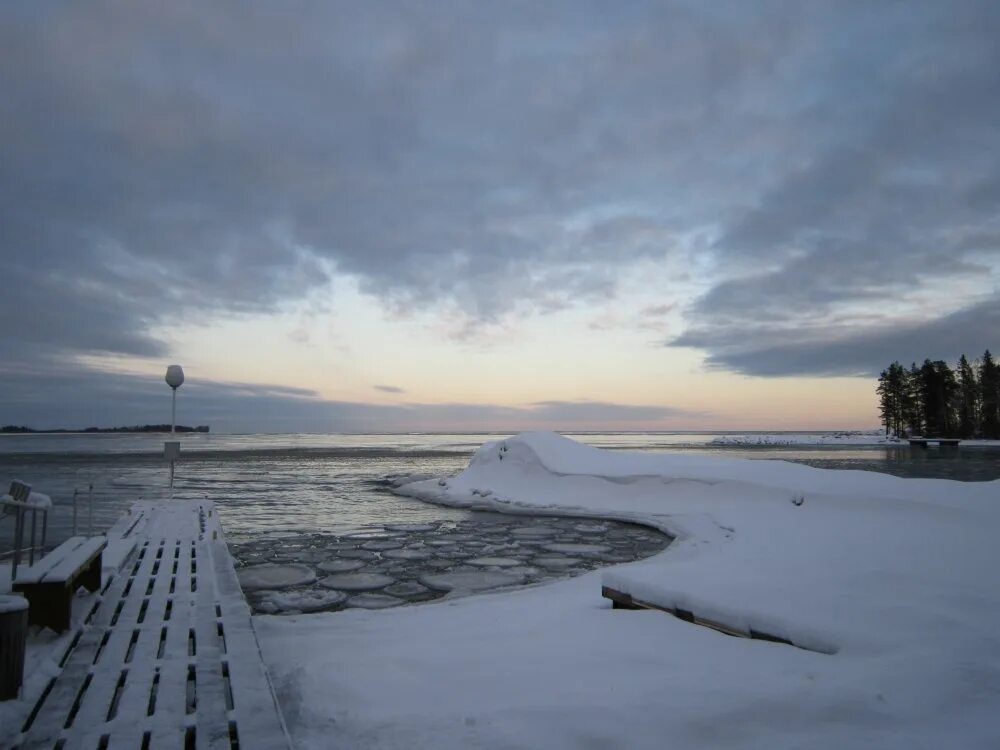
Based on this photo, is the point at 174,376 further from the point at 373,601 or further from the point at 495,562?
the point at 373,601

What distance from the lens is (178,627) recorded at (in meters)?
4.23

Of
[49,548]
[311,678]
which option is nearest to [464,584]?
[311,678]

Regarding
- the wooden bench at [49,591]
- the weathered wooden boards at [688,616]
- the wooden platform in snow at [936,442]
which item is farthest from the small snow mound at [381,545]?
the wooden platform in snow at [936,442]

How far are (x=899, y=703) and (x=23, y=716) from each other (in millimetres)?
4150

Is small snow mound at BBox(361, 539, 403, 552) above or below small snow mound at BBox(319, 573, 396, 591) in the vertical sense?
below

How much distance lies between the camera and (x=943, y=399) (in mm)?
74750

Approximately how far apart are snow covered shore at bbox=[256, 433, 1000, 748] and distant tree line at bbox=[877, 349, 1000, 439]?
81.6 m

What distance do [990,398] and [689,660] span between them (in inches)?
3578

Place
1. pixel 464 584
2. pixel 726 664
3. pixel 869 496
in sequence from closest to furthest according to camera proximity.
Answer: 1. pixel 726 664
2. pixel 464 584
3. pixel 869 496

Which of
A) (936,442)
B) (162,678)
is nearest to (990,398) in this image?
(936,442)

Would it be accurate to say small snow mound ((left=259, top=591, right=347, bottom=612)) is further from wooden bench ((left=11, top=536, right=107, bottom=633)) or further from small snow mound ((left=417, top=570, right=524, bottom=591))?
wooden bench ((left=11, top=536, right=107, bottom=633))

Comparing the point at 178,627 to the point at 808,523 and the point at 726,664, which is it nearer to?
the point at 726,664

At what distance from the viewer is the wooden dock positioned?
9.00 feet

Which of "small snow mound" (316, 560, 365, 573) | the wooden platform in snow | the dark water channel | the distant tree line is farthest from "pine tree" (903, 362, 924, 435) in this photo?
"small snow mound" (316, 560, 365, 573)
